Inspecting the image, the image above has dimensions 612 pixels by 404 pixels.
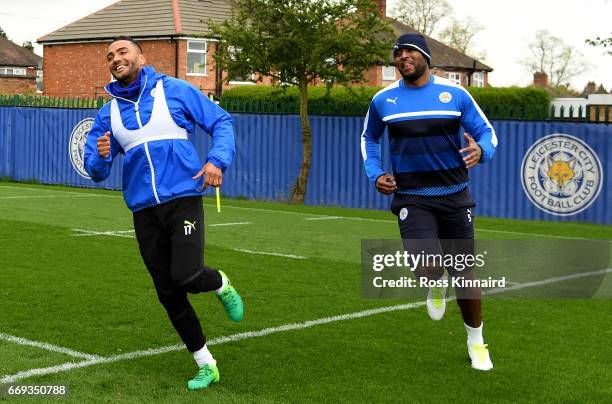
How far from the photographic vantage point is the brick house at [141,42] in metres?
45.8

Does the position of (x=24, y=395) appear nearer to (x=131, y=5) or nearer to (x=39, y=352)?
(x=39, y=352)

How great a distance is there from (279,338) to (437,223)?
1623 mm

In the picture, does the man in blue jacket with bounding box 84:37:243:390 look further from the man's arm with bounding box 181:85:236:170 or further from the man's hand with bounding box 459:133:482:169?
the man's hand with bounding box 459:133:482:169

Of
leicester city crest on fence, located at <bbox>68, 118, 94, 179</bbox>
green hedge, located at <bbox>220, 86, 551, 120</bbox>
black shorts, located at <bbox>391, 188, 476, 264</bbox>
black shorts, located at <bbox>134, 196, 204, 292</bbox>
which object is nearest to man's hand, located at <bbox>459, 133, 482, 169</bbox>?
black shorts, located at <bbox>391, 188, 476, 264</bbox>

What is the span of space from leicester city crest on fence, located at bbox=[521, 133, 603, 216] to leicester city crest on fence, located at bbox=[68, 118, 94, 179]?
12553 mm

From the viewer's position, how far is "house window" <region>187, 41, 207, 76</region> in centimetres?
4616

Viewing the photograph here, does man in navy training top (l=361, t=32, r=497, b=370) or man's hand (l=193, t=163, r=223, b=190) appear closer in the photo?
man's hand (l=193, t=163, r=223, b=190)

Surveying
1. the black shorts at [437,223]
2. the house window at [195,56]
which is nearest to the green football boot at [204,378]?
the black shorts at [437,223]

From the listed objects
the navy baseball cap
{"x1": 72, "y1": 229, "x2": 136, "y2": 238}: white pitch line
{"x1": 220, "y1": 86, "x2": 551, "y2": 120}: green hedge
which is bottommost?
{"x1": 72, "y1": 229, "x2": 136, "y2": 238}: white pitch line

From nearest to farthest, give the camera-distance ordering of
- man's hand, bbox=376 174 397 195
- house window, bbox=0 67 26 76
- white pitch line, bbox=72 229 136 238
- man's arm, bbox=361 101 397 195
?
man's hand, bbox=376 174 397 195, man's arm, bbox=361 101 397 195, white pitch line, bbox=72 229 136 238, house window, bbox=0 67 26 76

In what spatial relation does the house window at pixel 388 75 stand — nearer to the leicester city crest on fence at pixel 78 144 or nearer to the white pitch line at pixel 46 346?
the leicester city crest on fence at pixel 78 144

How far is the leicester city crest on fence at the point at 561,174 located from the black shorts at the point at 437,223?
39.5 feet

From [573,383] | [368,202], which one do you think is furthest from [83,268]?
[368,202]

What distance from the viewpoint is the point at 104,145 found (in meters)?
6.11
